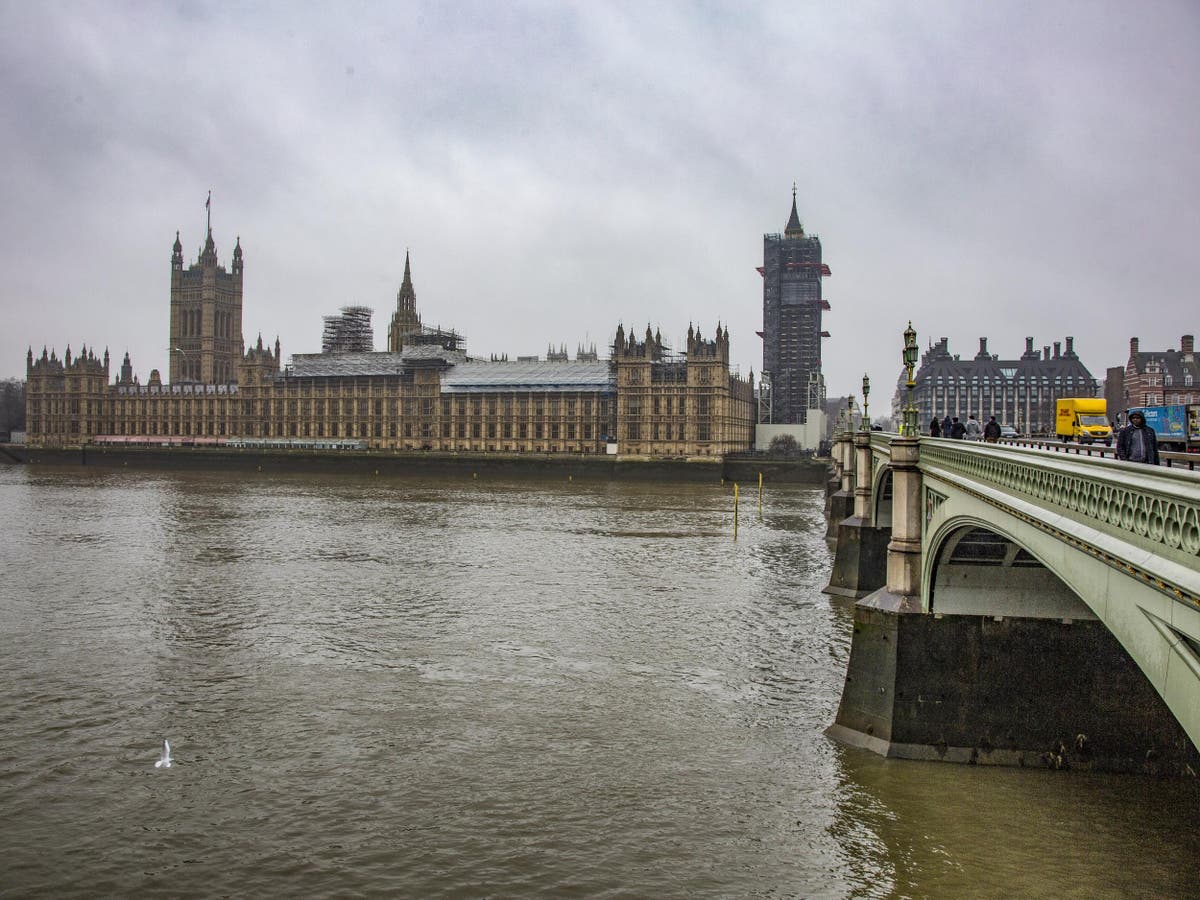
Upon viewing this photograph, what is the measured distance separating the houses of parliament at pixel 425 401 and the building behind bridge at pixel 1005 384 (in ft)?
173

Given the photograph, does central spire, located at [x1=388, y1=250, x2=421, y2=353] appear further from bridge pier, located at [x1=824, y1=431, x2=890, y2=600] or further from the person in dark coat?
the person in dark coat

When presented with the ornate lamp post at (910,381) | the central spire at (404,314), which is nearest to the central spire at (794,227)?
the central spire at (404,314)

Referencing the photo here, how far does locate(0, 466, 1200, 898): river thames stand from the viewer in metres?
15.4

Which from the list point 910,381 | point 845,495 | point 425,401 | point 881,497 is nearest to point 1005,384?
point 425,401

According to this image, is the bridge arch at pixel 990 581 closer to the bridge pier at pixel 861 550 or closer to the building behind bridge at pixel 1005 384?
the bridge pier at pixel 861 550

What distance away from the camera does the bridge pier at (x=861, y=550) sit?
37.2 m

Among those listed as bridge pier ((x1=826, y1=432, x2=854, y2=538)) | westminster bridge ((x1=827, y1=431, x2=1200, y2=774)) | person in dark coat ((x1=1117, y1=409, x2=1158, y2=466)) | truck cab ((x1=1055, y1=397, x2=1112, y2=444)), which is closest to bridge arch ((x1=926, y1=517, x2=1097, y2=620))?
westminster bridge ((x1=827, y1=431, x2=1200, y2=774))

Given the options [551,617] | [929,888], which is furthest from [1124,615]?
[551,617]

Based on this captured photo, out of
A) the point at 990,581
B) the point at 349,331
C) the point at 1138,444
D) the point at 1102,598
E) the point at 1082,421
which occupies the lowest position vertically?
the point at 990,581

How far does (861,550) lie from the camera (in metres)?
37.4

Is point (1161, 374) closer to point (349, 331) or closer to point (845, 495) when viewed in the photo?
point (845, 495)

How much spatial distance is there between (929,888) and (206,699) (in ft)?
53.7

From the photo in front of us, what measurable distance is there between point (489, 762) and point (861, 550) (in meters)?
21.4

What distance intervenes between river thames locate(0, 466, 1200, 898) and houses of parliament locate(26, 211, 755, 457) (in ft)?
306
